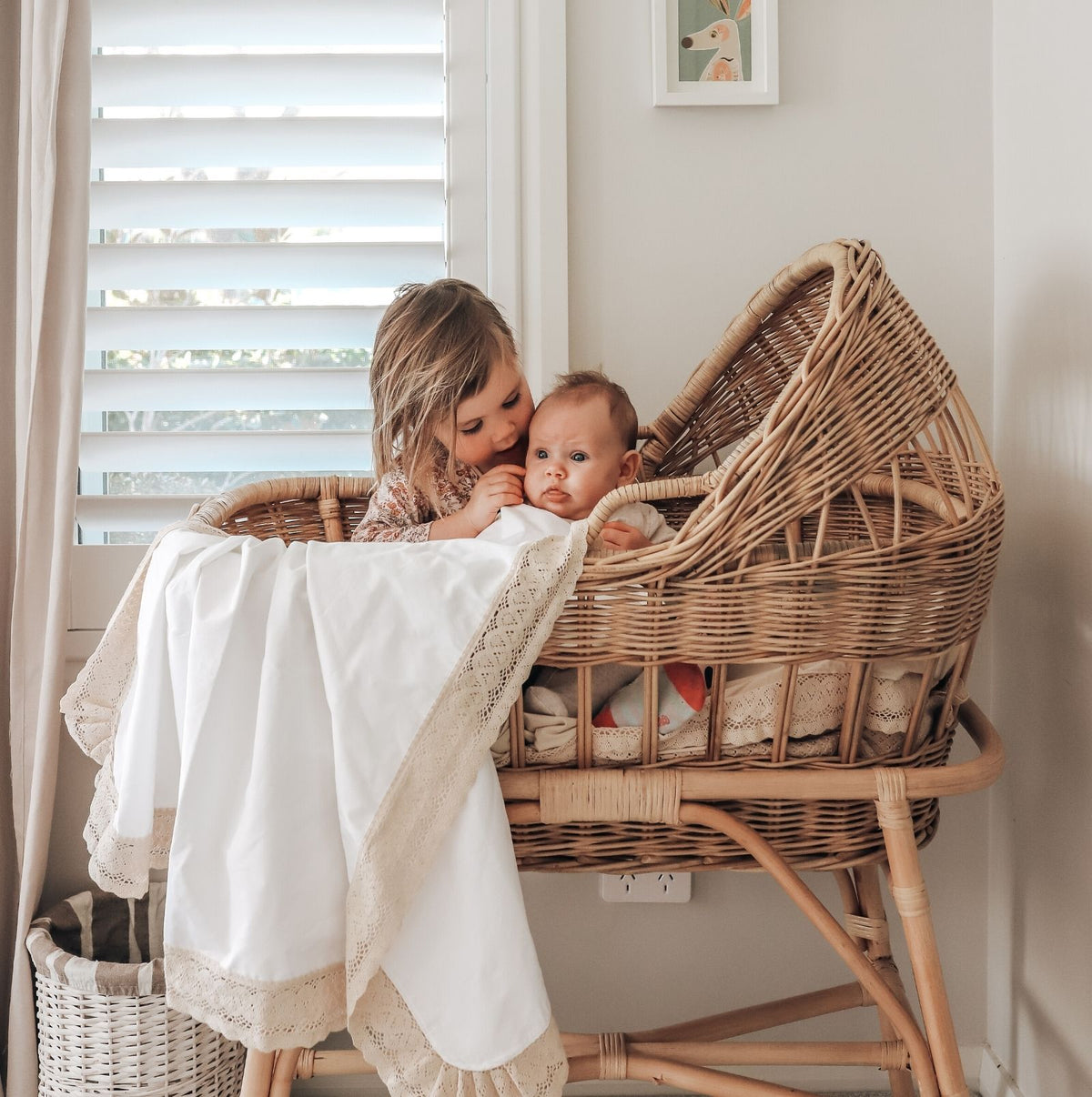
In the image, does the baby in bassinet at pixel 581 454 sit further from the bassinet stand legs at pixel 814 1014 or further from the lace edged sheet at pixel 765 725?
the bassinet stand legs at pixel 814 1014

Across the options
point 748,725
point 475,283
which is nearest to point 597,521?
point 748,725

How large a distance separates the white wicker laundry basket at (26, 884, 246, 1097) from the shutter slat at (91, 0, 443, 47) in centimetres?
124

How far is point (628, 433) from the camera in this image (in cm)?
126

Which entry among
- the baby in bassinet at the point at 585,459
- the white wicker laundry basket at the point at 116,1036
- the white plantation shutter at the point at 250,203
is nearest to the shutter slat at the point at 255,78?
the white plantation shutter at the point at 250,203

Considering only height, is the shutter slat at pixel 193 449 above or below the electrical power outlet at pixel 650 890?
above

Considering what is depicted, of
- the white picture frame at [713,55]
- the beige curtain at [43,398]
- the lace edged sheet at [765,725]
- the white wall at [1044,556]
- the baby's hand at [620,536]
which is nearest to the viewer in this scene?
the lace edged sheet at [765,725]

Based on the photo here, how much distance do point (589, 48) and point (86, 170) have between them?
704 millimetres

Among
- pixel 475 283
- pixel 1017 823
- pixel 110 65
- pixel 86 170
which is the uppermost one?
pixel 110 65

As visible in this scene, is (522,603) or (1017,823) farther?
(1017,823)

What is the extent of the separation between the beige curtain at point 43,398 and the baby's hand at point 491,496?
558 millimetres

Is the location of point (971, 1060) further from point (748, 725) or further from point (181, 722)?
point (181, 722)

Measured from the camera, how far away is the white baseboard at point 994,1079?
1.36 meters

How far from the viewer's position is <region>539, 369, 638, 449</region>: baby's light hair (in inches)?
47.9

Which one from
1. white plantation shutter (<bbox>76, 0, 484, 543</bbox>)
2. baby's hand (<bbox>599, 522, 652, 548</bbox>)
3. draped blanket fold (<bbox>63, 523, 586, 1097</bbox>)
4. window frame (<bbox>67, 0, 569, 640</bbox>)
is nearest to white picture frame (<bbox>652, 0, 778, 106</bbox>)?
window frame (<bbox>67, 0, 569, 640</bbox>)
